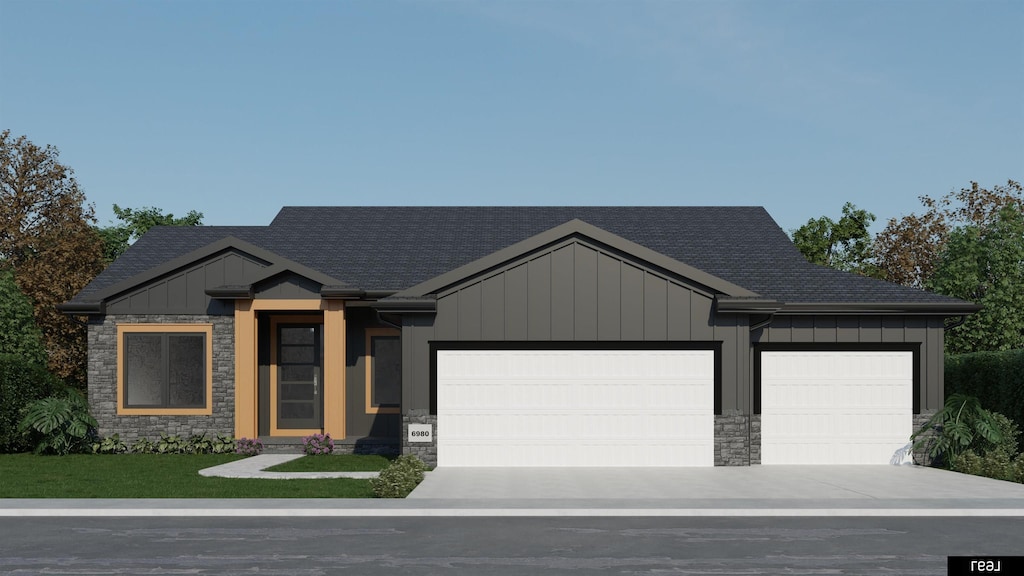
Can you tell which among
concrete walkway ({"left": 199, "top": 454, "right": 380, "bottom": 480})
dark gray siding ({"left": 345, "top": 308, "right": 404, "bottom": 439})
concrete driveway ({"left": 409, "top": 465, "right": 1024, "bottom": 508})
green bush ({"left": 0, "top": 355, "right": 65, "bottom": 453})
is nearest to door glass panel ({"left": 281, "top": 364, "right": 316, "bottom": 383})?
dark gray siding ({"left": 345, "top": 308, "right": 404, "bottom": 439})

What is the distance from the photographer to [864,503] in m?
13.7

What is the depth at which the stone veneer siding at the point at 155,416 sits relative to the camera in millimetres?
22109

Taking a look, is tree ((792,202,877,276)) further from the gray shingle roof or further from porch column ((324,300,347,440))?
porch column ((324,300,347,440))

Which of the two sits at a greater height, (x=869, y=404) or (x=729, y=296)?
(x=729, y=296)

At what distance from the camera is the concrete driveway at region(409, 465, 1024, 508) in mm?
14258

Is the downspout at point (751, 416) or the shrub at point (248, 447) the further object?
the shrub at point (248, 447)

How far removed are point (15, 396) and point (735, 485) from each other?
16.5 metres

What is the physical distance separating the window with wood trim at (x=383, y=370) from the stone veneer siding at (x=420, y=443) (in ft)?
13.6

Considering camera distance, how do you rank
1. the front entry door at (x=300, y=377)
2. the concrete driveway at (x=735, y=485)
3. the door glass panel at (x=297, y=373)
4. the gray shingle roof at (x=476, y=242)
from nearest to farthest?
the concrete driveway at (x=735, y=485) → the gray shingle roof at (x=476, y=242) → the front entry door at (x=300, y=377) → the door glass panel at (x=297, y=373)

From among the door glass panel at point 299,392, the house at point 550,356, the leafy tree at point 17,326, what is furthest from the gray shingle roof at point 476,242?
the leafy tree at point 17,326
